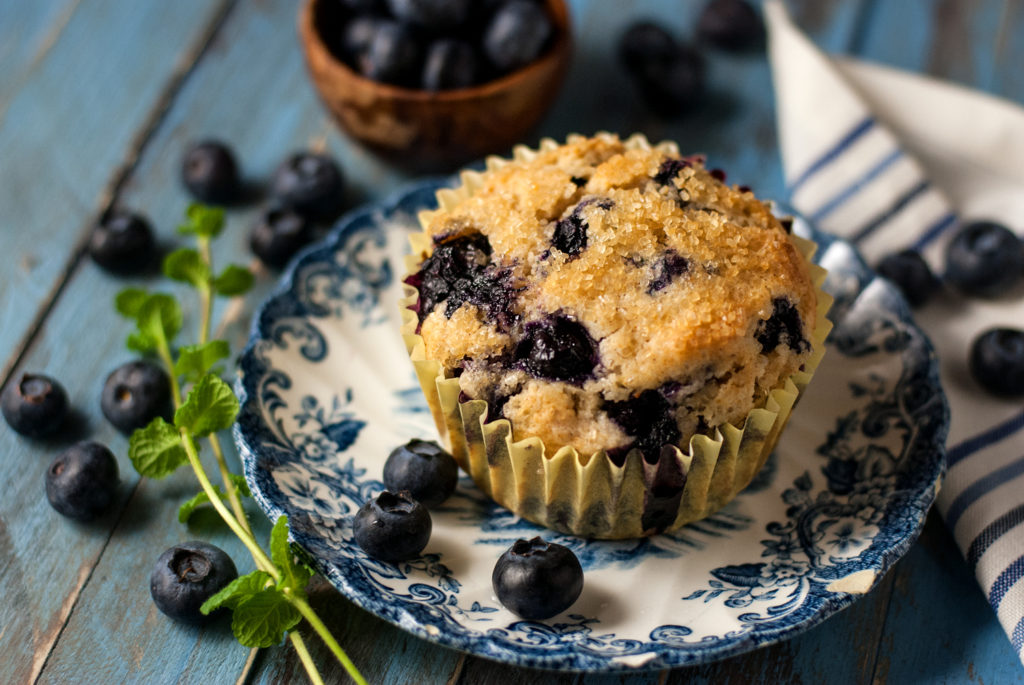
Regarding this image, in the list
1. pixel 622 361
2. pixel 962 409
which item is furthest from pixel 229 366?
pixel 962 409

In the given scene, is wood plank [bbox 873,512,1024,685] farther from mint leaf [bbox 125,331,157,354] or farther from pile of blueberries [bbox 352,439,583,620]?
mint leaf [bbox 125,331,157,354]

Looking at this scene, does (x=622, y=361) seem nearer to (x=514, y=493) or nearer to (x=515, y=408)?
(x=515, y=408)

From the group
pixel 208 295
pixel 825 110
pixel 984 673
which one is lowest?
pixel 984 673

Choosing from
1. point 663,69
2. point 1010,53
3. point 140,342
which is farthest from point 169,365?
point 1010,53

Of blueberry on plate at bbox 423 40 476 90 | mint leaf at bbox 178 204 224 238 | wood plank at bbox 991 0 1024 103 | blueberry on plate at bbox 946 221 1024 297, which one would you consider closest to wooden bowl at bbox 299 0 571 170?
blueberry on plate at bbox 423 40 476 90

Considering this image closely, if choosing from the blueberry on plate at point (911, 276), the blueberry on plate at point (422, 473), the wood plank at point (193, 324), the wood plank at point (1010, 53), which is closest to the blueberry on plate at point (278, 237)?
the wood plank at point (193, 324)

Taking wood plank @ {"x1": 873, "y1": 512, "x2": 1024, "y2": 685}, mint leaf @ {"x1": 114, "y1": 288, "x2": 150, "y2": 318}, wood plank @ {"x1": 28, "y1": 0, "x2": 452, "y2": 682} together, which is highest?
mint leaf @ {"x1": 114, "y1": 288, "x2": 150, "y2": 318}
